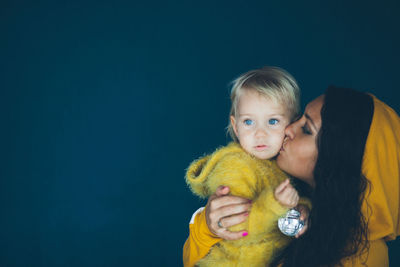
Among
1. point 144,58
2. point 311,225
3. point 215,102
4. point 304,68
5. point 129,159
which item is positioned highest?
point 144,58

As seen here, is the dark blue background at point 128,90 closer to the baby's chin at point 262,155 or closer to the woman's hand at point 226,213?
the baby's chin at point 262,155

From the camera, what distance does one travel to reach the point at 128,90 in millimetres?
2383

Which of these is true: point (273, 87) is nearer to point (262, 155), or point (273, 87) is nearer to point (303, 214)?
point (262, 155)

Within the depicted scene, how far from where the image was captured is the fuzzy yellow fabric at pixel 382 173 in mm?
1126

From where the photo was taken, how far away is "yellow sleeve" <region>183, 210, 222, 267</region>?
135 cm

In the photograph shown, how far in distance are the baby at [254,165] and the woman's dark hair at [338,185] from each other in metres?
0.12

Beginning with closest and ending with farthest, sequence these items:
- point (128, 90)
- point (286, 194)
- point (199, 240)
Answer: point (286, 194) < point (199, 240) < point (128, 90)

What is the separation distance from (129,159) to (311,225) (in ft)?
5.30

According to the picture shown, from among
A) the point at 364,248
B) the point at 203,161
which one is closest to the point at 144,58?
the point at 203,161

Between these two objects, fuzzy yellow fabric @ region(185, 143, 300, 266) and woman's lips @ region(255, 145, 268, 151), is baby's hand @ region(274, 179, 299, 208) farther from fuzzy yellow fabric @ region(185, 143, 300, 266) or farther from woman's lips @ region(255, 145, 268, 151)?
woman's lips @ region(255, 145, 268, 151)

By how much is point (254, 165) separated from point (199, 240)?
0.43 metres

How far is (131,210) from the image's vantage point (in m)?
2.55

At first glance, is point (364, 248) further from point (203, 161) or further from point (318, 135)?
point (203, 161)

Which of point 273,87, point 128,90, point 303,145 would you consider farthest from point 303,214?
point 128,90
